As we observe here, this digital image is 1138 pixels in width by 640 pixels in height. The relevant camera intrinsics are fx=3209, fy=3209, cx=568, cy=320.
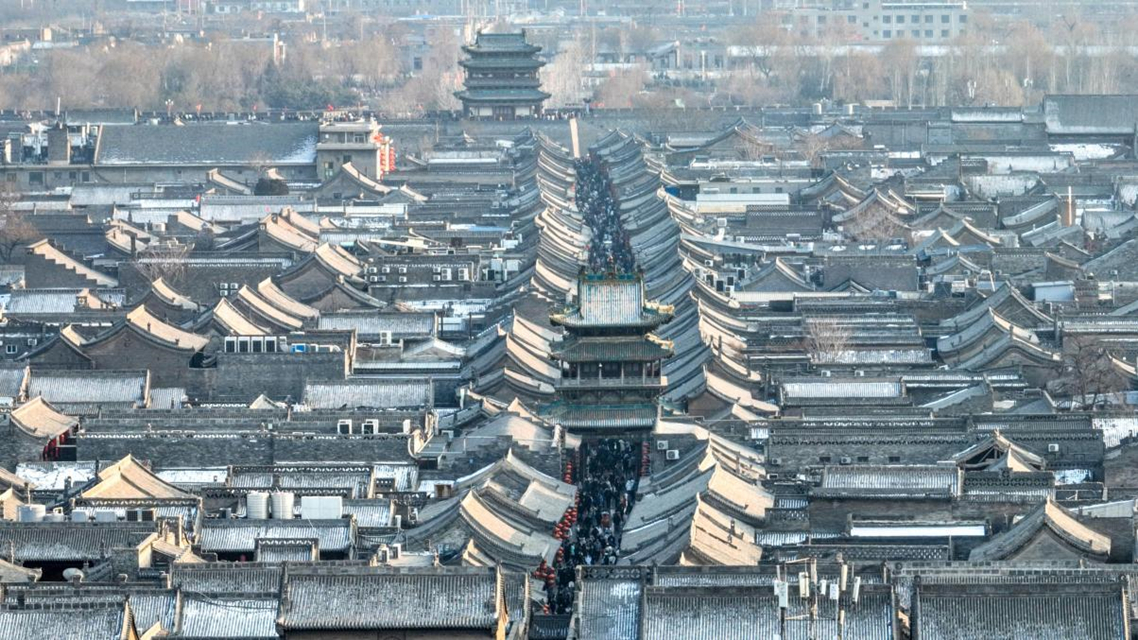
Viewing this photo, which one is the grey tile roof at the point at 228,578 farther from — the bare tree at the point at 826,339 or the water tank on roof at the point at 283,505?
the bare tree at the point at 826,339

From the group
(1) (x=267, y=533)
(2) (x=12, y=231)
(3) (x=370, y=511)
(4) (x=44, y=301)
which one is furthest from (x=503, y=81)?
(1) (x=267, y=533)

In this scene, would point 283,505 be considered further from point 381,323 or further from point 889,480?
point 381,323

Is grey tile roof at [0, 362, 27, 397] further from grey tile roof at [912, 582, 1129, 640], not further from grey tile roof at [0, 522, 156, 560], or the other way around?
grey tile roof at [912, 582, 1129, 640]

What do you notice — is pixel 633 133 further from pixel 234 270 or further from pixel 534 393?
pixel 534 393

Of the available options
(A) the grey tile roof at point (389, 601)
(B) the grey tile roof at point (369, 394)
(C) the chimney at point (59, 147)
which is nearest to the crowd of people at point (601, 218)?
(B) the grey tile roof at point (369, 394)

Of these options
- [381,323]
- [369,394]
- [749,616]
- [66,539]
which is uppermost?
[749,616]

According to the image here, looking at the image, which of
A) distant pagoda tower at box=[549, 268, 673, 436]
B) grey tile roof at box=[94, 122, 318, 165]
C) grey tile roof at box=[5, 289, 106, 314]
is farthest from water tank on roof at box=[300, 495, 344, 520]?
grey tile roof at box=[94, 122, 318, 165]
